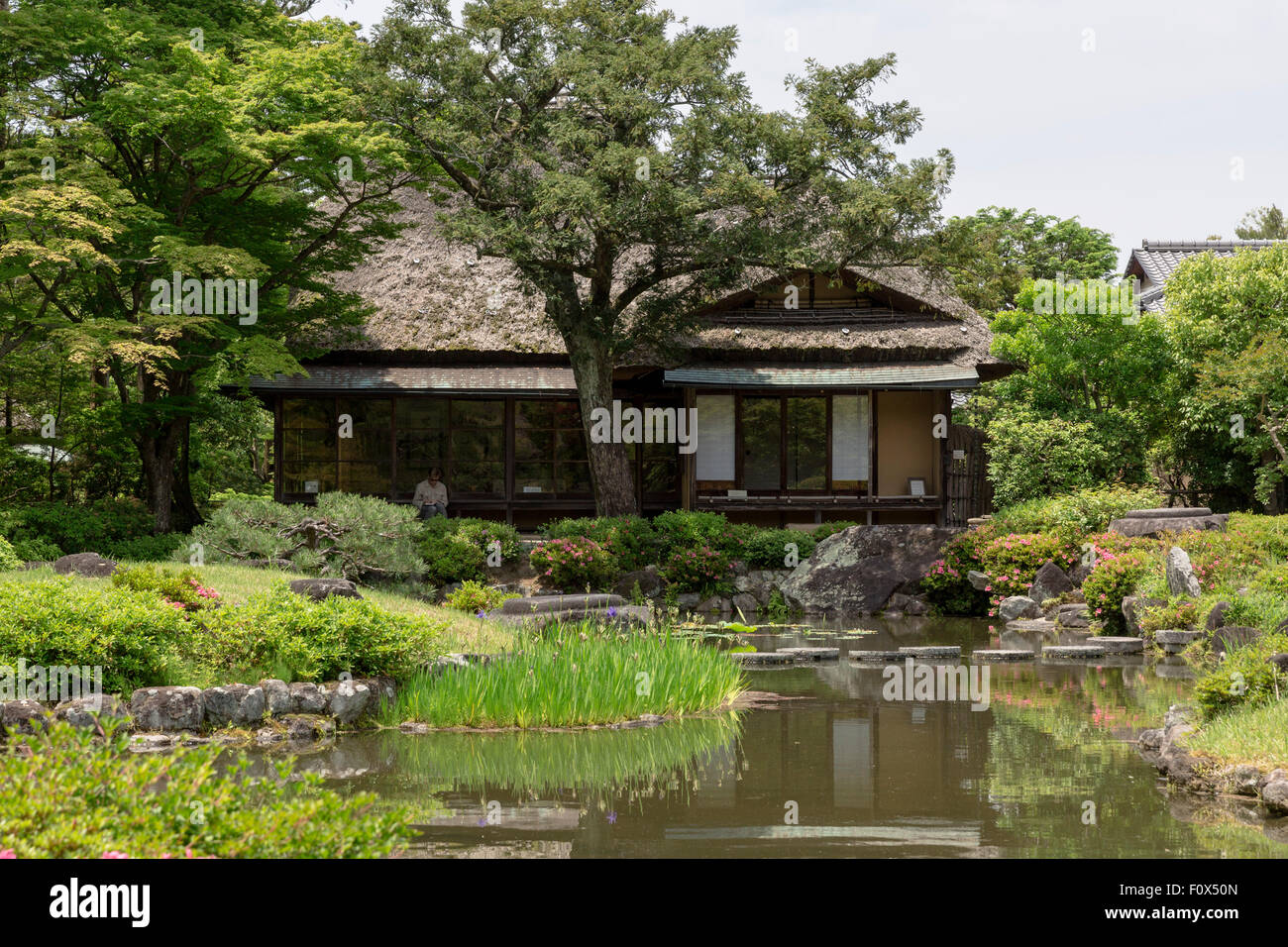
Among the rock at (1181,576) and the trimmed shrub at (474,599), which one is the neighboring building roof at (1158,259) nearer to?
the rock at (1181,576)

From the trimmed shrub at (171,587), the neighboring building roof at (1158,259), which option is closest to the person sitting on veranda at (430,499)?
the trimmed shrub at (171,587)

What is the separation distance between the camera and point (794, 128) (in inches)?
730

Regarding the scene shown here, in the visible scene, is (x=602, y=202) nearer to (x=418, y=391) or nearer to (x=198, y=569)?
(x=418, y=391)

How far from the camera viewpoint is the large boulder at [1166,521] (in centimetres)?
1593

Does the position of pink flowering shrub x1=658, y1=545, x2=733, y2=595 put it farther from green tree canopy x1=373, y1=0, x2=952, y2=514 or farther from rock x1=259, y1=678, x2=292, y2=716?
rock x1=259, y1=678, x2=292, y2=716

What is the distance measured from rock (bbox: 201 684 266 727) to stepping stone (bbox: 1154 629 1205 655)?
9797 mm

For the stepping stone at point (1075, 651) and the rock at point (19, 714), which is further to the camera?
the stepping stone at point (1075, 651)

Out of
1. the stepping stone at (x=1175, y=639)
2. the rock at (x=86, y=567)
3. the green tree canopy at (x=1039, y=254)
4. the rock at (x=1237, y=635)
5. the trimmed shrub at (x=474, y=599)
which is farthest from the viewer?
the green tree canopy at (x=1039, y=254)

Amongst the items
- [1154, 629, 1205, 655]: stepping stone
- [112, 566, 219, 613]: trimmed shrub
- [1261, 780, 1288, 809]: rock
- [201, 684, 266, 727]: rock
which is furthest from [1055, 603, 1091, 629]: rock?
[201, 684, 266, 727]: rock

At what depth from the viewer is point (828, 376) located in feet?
72.1

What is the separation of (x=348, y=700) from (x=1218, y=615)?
8317mm

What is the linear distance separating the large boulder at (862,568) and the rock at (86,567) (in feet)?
32.9
